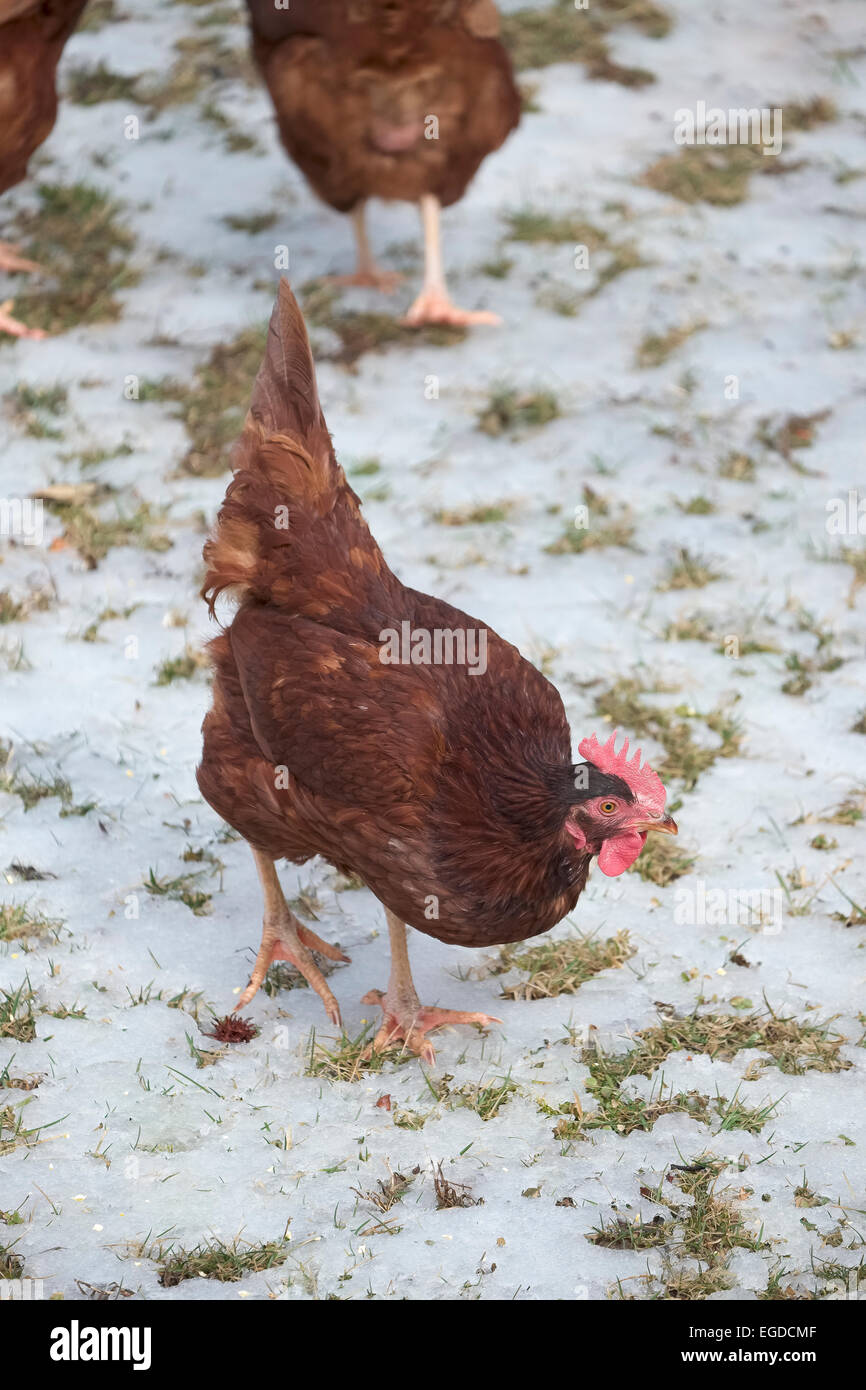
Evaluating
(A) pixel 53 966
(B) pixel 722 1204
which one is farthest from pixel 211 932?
(B) pixel 722 1204

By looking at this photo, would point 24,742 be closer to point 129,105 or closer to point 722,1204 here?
point 722,1204

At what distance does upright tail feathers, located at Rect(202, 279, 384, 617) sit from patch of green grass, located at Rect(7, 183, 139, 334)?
A: 3559mm

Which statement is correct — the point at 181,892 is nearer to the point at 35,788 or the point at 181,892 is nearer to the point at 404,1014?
the point at 35,788

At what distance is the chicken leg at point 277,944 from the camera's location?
3.76 m

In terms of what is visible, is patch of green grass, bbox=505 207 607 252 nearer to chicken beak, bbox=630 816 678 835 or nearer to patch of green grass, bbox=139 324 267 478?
patch of green grass, bbox=139 324 267 478


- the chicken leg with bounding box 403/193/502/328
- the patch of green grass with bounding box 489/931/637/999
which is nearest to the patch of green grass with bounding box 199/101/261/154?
the chicken leg with bounding box 403/193/502/328

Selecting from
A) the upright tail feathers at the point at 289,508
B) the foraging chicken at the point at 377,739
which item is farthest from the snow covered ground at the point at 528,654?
the upright tail feathers at the point at 289,508

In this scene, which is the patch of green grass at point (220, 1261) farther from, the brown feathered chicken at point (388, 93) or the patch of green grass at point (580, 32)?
the patch of green grass at point (580, 32)

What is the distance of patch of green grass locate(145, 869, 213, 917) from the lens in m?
4.07

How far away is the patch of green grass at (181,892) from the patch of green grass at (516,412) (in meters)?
2.88

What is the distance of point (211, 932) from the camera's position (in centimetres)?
400

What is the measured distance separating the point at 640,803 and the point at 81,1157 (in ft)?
4.66

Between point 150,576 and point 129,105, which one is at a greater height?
point 129,105

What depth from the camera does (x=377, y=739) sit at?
10.6ft
